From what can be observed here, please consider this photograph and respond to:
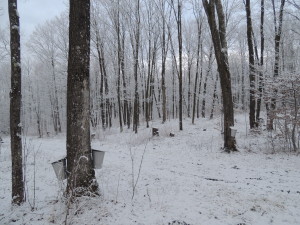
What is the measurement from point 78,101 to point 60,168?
1.16m

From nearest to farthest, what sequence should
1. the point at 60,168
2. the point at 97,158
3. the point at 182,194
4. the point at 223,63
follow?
the point at 60,168
the point at 97,158
the point at 182,194
the point at 223,63

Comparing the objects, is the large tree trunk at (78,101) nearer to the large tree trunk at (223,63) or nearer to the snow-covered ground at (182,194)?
the snow-covered ground at (182,194)

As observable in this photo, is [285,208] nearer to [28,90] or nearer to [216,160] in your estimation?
[216,160]

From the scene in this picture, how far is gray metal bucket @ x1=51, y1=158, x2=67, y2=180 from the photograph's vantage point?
3.70 metres

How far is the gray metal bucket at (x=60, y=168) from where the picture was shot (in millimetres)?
3699

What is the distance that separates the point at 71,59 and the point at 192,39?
23833 millimetres

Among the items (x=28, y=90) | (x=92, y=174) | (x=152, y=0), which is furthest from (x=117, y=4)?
(x=28, y=90)

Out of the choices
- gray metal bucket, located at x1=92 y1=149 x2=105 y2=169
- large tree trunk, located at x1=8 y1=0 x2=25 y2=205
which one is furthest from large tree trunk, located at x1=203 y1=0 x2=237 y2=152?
large tree trunk, located at x1=8 y1=0 x2=25 y2=205

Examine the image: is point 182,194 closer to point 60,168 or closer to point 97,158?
point 97,158

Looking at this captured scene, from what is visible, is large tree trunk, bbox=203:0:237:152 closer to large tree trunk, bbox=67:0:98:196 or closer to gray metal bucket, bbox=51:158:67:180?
large tree trunk, bbox=67:0:98:196

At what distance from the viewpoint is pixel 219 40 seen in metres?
8.79

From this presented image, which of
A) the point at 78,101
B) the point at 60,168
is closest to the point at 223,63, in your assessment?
the point at 78,101

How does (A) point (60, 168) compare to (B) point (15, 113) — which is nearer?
(A) point (60, 168)

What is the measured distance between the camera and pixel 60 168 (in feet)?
12.2
